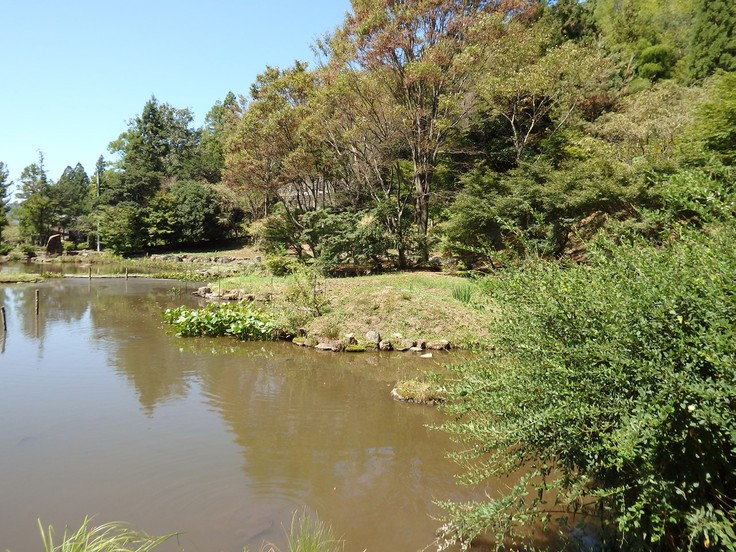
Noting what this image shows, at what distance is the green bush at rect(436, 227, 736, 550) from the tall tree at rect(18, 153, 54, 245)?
2016 inches

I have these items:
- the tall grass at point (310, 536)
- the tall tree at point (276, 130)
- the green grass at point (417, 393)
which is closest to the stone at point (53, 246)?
the tall tree at point (276, 130)

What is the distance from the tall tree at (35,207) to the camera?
43250 mm

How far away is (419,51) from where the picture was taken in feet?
59.7

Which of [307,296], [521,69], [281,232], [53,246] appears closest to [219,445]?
[307,296]

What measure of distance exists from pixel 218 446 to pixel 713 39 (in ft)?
117

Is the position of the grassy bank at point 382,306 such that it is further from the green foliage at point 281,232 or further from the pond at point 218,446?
the green foliage at point 281,232

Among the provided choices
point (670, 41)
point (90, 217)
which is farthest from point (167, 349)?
point (670, 41)

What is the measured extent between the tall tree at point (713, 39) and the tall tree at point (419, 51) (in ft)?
51.5

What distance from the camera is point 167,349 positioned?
12078mm

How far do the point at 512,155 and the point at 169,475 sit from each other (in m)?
20.6

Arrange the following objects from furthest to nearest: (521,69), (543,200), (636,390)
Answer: (521,69) → (543,200) → (636,390)

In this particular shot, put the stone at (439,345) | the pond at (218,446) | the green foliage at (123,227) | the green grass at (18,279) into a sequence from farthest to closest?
the green foliage at (123,227) < the green grass at (18,279) < the stone at (439,345) < the pond at (218,446)

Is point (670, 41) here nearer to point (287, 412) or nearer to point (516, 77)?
point (516, 77)

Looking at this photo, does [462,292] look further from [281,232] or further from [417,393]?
[281,232]
